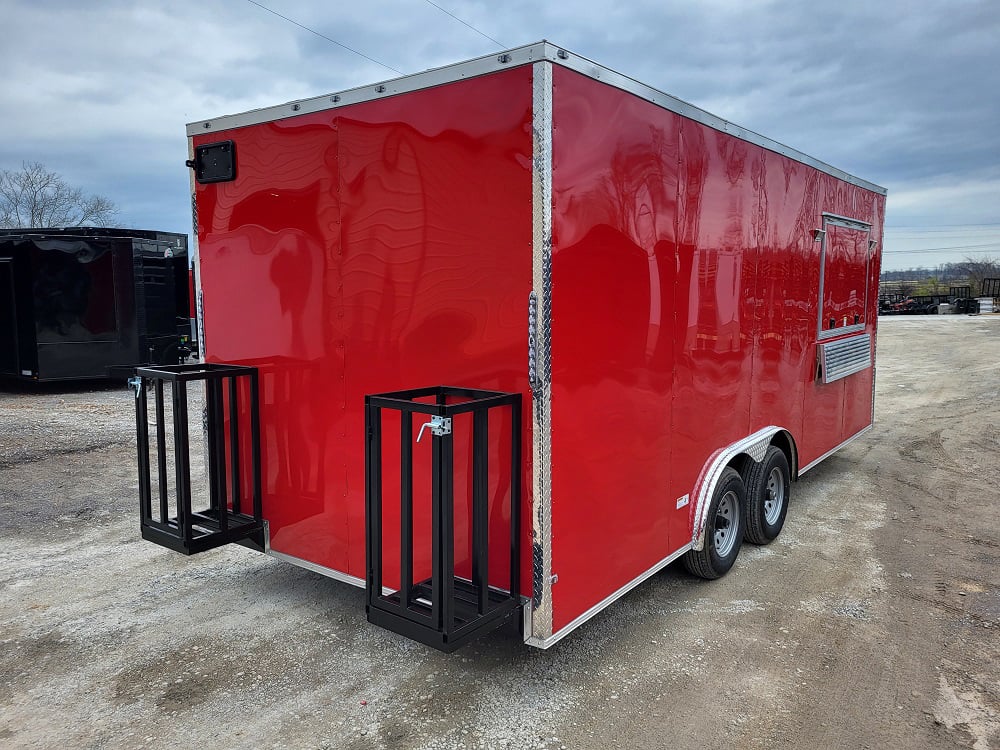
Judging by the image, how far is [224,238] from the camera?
393cm

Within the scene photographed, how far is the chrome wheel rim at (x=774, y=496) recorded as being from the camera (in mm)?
5055

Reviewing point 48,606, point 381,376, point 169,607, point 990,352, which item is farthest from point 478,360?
point 990,352

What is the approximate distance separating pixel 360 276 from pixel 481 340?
76cm

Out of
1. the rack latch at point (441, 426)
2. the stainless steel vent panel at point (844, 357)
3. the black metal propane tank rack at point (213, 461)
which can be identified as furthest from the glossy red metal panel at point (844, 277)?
the black metal propane tank rack at point (213, 461)

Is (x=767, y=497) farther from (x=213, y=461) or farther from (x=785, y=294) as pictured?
(x=213, y=461)

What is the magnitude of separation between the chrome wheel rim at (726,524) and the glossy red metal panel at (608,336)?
889 mm

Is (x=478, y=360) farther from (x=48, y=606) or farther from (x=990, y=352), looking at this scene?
(x=990, y=352)

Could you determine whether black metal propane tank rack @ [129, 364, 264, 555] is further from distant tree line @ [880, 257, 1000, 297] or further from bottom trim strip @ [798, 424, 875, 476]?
distant tree line @ [880, 257, 1000, 297]

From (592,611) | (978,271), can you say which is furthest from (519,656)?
(978,271)

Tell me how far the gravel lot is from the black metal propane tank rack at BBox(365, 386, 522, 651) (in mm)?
459

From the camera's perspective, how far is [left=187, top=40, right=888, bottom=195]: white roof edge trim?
2.73m

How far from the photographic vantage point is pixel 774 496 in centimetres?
514

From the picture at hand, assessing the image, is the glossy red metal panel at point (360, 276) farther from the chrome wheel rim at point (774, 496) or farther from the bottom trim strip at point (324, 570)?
the chrome wheel rim at point (774, 496)

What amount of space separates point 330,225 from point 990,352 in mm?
18590
